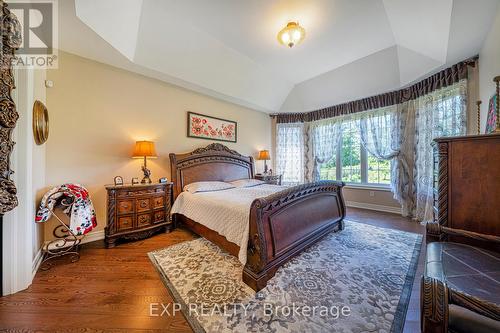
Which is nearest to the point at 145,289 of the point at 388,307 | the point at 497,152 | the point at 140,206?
the point at 140,206

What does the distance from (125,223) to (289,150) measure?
175 inches

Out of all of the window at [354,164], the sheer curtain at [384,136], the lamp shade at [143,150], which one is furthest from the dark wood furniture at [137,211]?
the sheer curtain at [384,136]

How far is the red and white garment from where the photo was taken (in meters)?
2.12

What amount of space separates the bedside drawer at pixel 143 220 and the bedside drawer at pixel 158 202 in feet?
0.57

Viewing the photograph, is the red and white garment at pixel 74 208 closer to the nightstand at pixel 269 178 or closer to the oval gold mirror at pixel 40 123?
the oval gold mirror at pixel 40 123

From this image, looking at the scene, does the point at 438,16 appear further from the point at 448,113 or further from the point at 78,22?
the point at 78,22

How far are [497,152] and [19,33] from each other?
4.13 m

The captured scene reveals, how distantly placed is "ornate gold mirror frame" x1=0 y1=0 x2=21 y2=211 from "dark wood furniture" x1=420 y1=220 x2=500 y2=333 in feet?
9.33

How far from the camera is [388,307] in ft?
4.92

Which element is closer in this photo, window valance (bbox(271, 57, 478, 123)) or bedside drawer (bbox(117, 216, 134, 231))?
bedside drawer (bbox(117, 216, 134, 231))

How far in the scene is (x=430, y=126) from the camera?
3.43 m

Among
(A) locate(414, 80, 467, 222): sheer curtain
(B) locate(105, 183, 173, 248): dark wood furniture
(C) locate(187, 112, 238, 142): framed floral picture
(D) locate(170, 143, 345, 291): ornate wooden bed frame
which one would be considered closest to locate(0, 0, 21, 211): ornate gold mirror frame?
(B) locate(105, 183, 173, 248): dark wood furniture

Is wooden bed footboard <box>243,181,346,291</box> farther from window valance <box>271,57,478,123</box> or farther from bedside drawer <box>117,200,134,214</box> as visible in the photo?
window valance <box>271,57,478,123</box>

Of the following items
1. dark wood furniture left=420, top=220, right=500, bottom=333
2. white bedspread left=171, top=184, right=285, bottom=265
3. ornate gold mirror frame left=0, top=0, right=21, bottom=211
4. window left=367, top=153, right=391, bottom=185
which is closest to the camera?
dark wood furniture left=420, top=220, right=500, bottom=333
